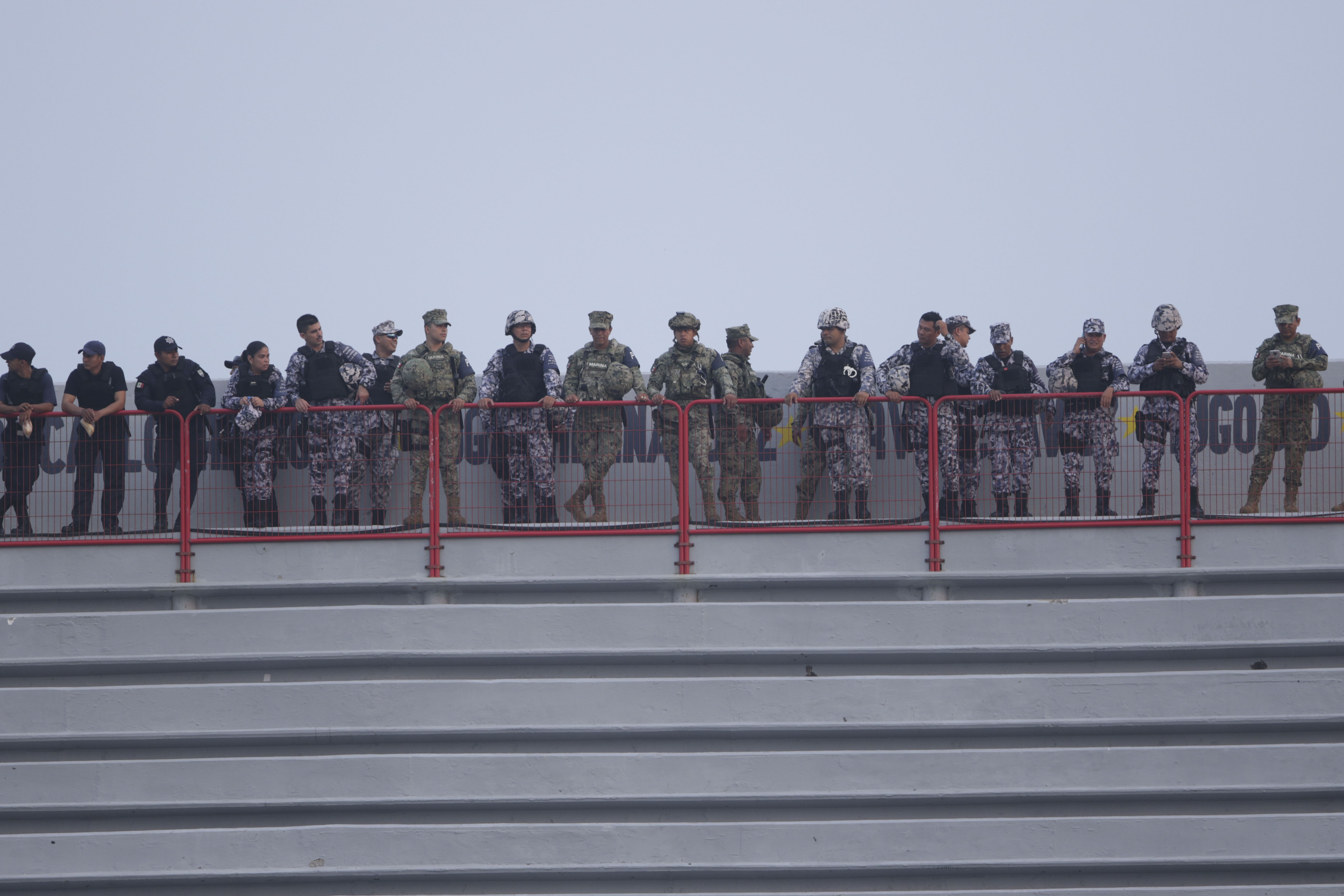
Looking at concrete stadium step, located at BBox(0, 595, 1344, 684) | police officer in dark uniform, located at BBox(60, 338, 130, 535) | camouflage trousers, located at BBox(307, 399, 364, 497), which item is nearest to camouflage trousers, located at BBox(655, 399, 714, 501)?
concrete stadium step, located at BBox(0, 595, 1344, 684)

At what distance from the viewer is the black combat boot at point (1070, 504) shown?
923cm

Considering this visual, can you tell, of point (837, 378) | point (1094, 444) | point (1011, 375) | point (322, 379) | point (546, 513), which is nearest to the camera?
point (546, 513)

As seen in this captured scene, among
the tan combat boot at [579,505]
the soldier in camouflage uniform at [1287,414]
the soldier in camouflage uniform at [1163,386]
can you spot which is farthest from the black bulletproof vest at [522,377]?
the soldier in camouflage uniform at [1287,414]

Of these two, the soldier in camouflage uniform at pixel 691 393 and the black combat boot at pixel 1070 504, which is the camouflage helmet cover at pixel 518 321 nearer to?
the soldier in camouflage uniform at pixel 691 393

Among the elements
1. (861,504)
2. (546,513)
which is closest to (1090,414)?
(861,504)

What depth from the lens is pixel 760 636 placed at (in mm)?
8023

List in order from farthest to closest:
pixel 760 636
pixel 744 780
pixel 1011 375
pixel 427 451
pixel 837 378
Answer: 1. pixel 1011 375
2. pixel 427 451
3. pixel 837 378
4. pixel 760 636
5. pixel 744 780

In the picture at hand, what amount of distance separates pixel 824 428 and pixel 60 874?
6.31 metres

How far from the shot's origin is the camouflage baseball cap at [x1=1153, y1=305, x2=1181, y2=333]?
31.2 feet

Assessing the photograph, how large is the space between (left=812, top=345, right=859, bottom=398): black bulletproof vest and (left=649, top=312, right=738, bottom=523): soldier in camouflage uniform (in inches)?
28.2

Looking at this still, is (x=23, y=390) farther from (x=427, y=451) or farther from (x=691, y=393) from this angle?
(x=691, y=393)

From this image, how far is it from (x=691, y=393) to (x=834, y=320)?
4.43ft

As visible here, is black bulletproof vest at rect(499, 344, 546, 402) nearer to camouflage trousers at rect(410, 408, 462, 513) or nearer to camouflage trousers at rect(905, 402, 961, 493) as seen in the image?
camouflage trousers at rect(410, 408, 462, 513)

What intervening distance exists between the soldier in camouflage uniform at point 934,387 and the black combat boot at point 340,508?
4496 millimetres
